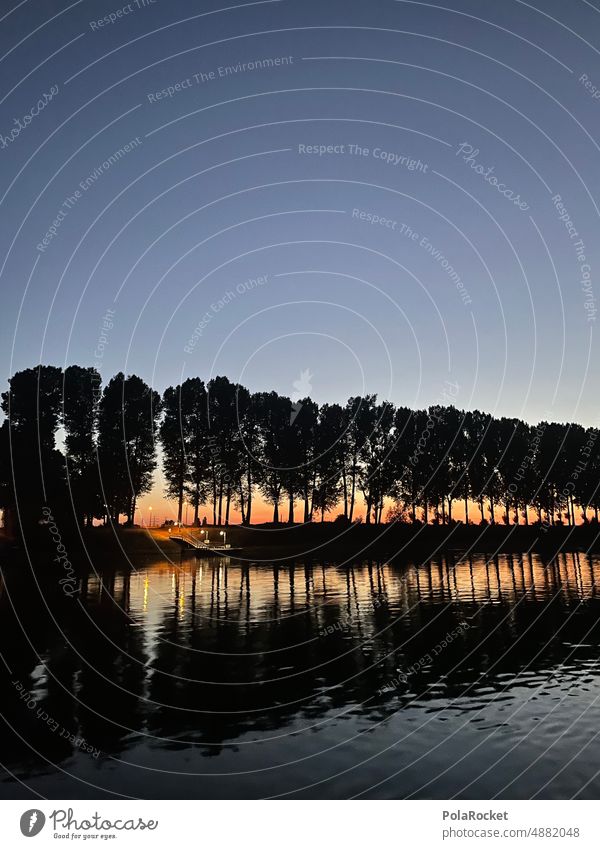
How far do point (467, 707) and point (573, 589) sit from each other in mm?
25450

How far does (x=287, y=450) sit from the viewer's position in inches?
3529

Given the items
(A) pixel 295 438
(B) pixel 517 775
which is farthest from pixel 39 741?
(A) pixel 295 438

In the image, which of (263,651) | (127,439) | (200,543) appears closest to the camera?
(263,651)

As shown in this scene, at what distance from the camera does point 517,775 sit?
11.3m

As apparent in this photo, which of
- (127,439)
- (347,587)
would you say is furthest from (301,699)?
(127,439)

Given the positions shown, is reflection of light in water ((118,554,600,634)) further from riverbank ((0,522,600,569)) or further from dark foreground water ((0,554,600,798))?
riverbank ((0,522,600,569))

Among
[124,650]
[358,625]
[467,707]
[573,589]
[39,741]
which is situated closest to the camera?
[39,741]

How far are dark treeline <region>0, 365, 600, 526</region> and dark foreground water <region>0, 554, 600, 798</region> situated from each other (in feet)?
135

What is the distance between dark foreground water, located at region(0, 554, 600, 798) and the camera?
1129 centimetres

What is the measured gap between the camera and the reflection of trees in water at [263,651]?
47.9 feet

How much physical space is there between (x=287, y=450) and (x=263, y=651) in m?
68.7

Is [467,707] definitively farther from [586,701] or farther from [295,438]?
[295,438]
